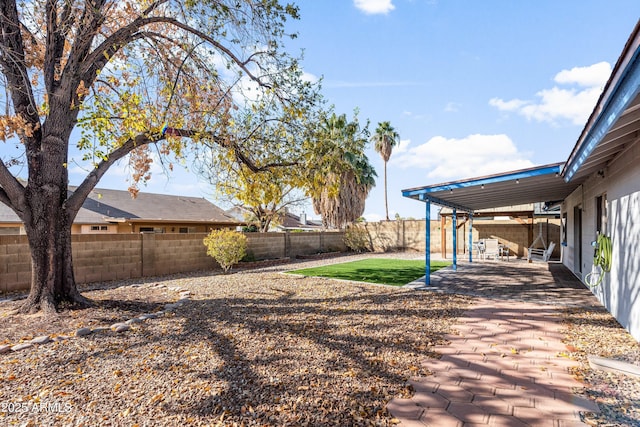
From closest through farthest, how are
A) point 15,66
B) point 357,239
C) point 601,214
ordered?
point 15,66, point 601,214, point 357,239

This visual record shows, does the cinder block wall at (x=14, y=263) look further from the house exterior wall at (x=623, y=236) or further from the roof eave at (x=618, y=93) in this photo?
the house exterior wall at (x=623, y=236)

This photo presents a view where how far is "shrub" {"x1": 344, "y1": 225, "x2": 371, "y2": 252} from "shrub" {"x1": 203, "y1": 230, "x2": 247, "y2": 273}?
1013 cm

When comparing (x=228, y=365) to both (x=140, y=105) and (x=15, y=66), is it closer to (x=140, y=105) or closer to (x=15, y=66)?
(x=140, y=105)

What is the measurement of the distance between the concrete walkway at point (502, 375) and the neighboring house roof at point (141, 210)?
55.8 feet

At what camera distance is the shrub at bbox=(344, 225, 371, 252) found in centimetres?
2142

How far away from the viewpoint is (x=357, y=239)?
21.5m

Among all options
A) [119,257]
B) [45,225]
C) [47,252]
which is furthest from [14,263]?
[45,225]

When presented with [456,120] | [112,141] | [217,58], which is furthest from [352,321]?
[456,120]

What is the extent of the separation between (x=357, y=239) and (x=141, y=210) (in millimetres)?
12862

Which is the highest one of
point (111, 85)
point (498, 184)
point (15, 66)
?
point (111, 85)

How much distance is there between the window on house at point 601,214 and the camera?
6.78m

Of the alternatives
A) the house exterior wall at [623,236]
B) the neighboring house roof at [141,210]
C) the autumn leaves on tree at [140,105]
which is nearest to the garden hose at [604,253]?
the house exterior wall at [623,236]

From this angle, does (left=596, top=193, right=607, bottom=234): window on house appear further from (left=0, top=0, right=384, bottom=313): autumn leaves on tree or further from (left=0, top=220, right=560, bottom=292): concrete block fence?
(left=0, top=220, right=560, bottom=292): concrete block fence

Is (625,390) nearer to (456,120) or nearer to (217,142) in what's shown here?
(217,142)
